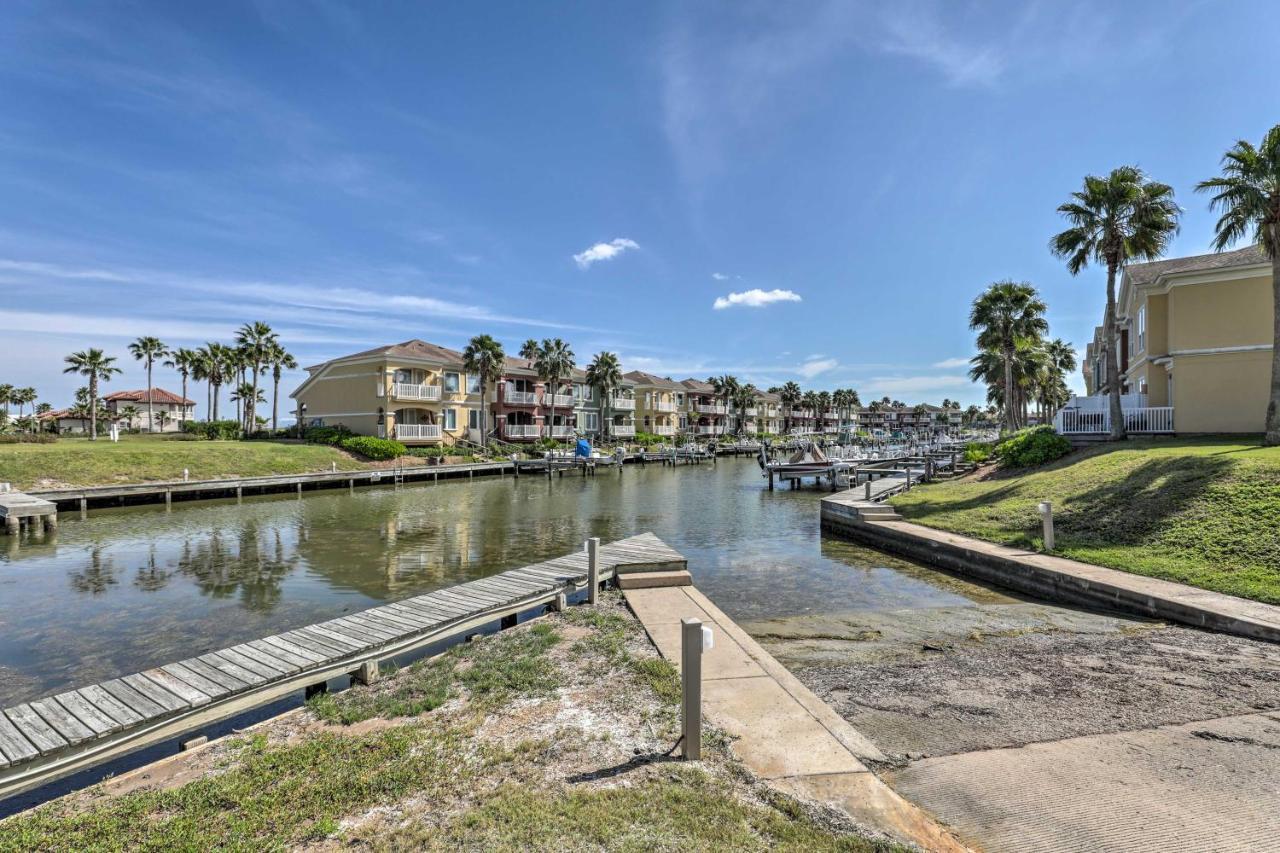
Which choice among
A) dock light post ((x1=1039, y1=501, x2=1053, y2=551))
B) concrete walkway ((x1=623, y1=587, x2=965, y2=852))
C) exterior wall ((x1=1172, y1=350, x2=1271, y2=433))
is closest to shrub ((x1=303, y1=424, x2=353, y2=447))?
concrete walkway ((x1=623, y1=587, x2=965, y2=852))

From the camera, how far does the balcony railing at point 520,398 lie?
180 feet

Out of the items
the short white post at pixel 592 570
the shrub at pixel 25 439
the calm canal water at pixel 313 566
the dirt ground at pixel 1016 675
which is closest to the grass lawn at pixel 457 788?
the dirt ground at pixel 1016 675

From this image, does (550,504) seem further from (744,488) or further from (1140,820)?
(1140,820)

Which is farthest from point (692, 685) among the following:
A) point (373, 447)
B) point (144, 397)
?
point (144, 397)

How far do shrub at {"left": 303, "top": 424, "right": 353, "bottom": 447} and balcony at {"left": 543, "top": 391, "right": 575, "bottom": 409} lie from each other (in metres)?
19.3

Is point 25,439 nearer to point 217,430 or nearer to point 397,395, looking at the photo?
point 217,430

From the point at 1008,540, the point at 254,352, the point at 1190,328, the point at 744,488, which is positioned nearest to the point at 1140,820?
the point at 1008,540

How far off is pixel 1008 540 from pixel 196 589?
19.3m

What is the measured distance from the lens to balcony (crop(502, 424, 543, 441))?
55125mm

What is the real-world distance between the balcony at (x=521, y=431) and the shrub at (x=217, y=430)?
21.3 m

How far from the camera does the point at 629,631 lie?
9055 mm

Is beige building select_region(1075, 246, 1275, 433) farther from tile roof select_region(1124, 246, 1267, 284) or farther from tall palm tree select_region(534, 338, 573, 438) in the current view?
tall palm tree select_region(534, 338, 573, 438)

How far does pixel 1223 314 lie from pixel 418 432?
4550 cm

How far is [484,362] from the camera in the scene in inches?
1902
